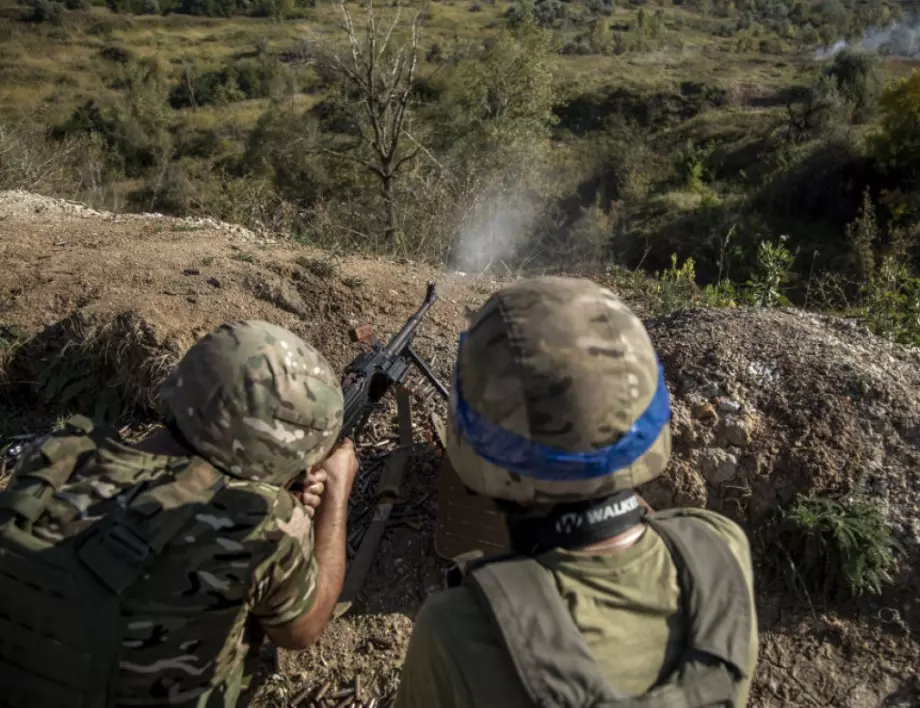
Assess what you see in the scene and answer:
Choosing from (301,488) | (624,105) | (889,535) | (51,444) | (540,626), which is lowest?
(624,105)

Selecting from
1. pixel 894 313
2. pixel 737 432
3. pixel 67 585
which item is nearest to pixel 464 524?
pixel 737 432

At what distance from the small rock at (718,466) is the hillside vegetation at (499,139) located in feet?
5.49

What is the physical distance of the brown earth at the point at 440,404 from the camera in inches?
114

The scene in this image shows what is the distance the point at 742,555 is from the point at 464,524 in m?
1.87

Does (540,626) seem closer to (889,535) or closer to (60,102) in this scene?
(889,535)

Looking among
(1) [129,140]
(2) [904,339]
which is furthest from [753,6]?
(2) [904,339]

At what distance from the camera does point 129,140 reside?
2706cm

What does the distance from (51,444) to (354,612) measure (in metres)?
1.60

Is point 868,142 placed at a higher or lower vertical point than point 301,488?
lower

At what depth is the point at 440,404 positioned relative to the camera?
399 centimetres

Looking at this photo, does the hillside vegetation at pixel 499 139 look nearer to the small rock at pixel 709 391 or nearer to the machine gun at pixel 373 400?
the small rock at pixel 709 391

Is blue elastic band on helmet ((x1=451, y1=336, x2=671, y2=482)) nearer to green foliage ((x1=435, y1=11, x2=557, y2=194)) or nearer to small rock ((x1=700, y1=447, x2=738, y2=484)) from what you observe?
small rock ((x1=700, y1=447, x2=738, y2=484))

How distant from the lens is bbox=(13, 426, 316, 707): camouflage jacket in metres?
1.75

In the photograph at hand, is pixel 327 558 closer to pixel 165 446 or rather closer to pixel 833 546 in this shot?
pixel 165 446
